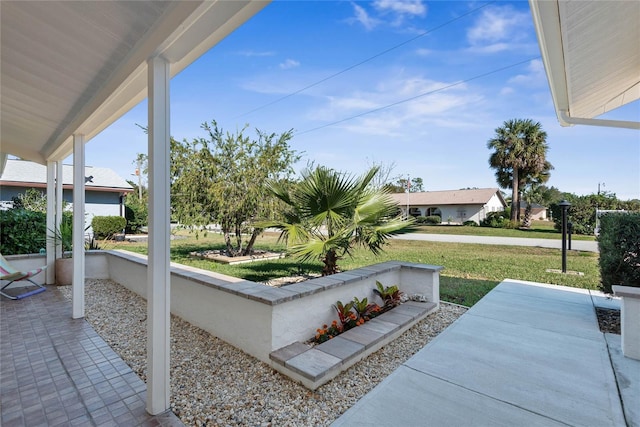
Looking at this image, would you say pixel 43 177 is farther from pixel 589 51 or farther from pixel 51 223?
pixel 589 51

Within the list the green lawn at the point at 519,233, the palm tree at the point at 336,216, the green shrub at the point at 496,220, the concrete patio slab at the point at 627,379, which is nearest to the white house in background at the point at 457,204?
the green shrub at the point at 496,220

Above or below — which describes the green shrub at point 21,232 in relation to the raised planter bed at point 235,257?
above

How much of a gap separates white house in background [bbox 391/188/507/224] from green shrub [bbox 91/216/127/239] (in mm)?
21777

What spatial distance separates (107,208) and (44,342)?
1439cm

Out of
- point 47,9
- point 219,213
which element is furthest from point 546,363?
point 219,213

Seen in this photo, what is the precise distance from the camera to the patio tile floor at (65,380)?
2.15 m

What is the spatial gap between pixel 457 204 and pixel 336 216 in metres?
28.0

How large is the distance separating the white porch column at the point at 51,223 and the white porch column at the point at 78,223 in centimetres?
257

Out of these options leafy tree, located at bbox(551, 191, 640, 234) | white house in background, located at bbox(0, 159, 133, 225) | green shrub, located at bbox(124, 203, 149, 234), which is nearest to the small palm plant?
white house in background, located at bbox(0, 159, 133, 225)

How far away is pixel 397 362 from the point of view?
2.96m

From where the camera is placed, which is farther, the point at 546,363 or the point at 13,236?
the point at 13,236

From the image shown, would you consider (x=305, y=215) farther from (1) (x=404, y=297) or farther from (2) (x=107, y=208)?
(2) (x=107, y=208)

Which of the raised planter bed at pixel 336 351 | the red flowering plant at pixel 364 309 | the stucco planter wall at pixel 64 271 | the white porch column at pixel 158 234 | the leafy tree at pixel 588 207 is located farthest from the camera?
the leafy tree at pixel 588 207

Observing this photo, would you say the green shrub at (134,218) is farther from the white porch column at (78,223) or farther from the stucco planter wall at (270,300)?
the stucco planter wall at (270,300)
